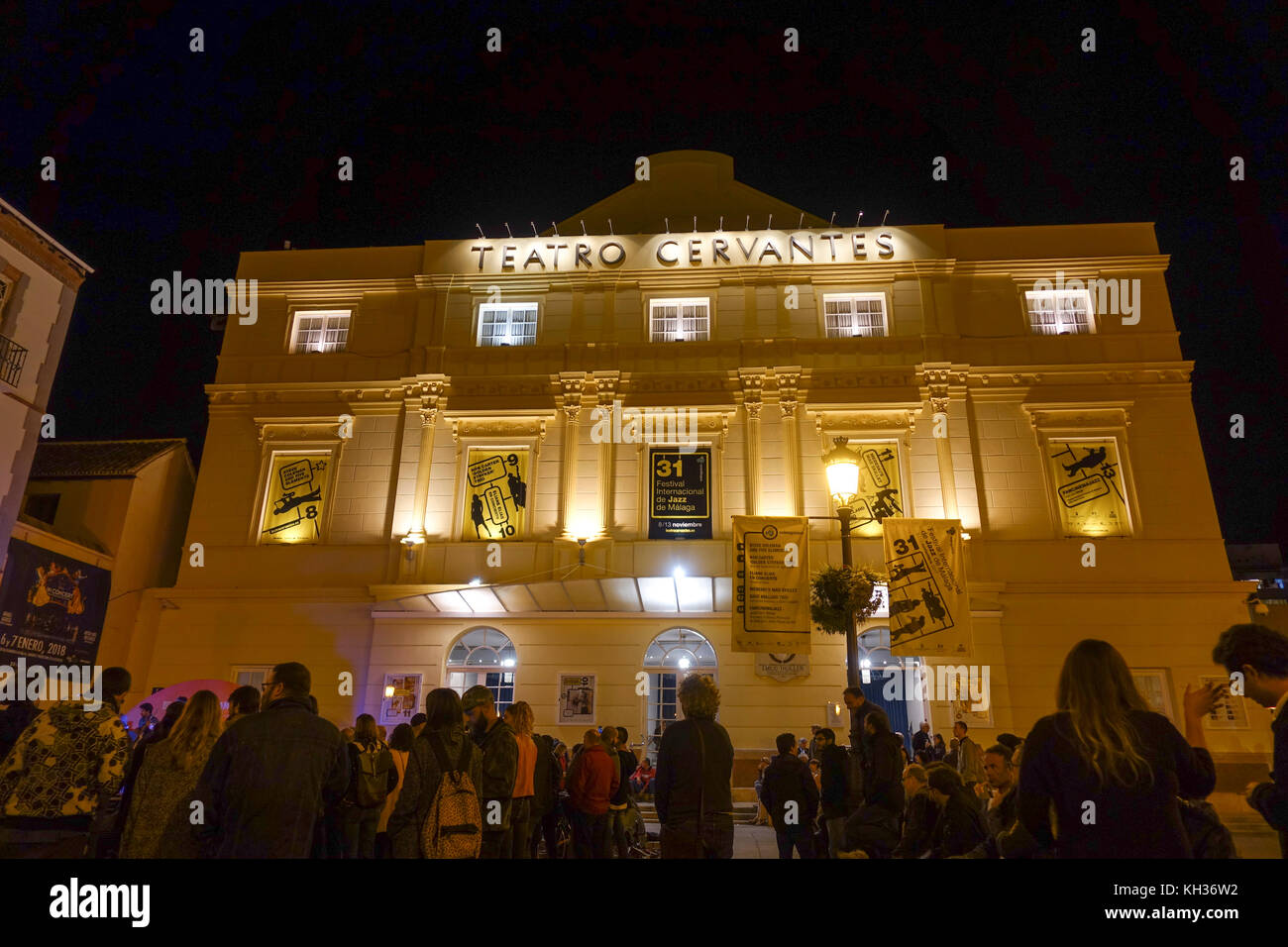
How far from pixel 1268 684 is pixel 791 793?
220 inches

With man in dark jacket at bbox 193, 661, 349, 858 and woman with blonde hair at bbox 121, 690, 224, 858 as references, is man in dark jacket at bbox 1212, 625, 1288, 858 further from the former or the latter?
woman with blonde hair at bbox 121, 690, 224, 858

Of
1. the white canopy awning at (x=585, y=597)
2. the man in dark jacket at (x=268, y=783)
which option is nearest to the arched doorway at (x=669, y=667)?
the white canopy awning at (x=585, y=597)

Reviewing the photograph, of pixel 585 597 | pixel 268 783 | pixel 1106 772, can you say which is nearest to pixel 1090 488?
pixel 585 597

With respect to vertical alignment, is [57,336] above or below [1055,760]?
above

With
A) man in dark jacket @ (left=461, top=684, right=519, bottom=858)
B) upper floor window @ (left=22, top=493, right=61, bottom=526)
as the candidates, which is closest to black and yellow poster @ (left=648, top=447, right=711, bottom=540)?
man in dark jacket @ (left=461, top=684, right=519, bottom=858)

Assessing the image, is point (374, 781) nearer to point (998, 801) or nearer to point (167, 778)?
point (167, 778)

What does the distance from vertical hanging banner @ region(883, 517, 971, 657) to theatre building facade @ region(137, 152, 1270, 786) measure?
12.3ft

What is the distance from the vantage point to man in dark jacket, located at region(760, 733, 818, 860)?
8.55m

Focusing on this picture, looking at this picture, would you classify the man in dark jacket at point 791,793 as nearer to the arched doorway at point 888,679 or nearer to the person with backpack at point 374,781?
the person with backpack at point 374,781
